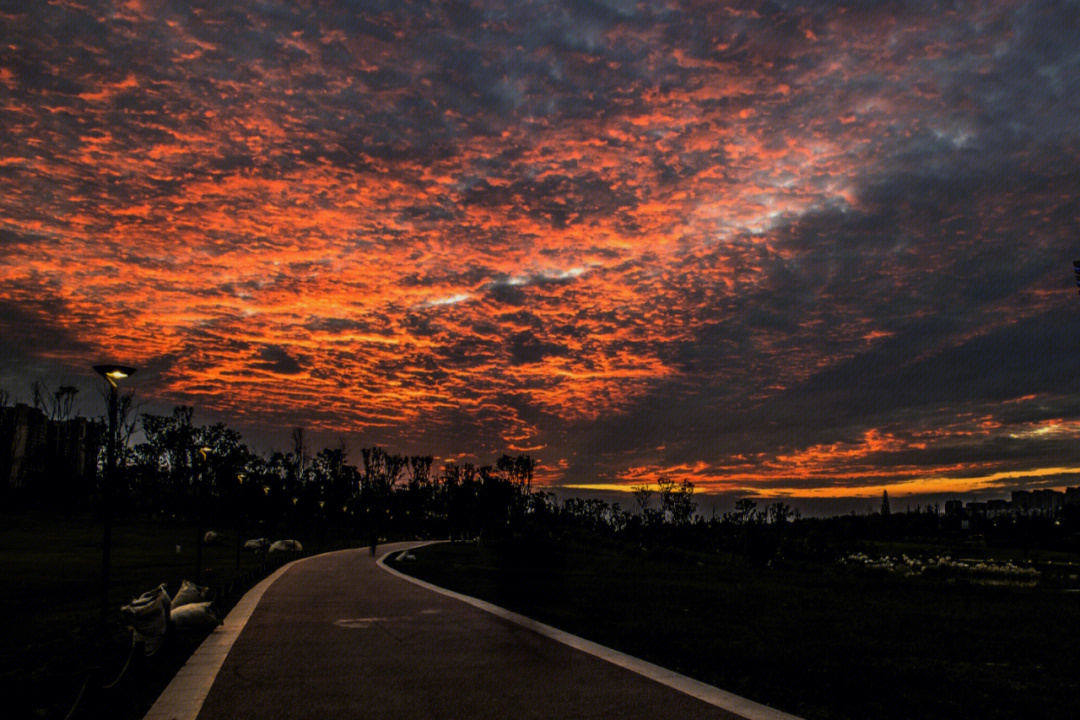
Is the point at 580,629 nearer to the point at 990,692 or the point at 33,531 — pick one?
the point at 990,692

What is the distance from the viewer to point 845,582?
39750 mm

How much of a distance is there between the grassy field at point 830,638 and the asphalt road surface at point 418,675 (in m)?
1.47

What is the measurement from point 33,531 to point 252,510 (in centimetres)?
2568

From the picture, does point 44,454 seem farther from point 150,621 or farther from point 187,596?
point 150,621

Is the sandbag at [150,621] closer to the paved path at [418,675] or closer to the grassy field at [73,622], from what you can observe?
the grassy field at [73,622]

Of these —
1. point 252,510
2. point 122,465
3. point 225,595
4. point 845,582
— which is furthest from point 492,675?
point 122,465

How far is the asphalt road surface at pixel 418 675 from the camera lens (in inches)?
306

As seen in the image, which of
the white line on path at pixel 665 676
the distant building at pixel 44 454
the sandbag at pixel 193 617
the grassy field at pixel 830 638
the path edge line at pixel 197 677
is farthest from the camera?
the distant building at pixel 44 454

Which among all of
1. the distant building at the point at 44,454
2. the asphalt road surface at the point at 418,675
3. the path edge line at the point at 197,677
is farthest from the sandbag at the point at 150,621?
the distant building at the point at 44,454

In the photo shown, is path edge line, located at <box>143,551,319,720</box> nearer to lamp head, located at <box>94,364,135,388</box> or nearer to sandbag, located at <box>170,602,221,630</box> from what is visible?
sandbag, located at <box>170,602,221,630</box>

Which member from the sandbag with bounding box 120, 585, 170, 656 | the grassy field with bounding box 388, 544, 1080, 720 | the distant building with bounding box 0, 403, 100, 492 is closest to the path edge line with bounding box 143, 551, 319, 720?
the sandbag with bounding box 120, 585, 170, 656

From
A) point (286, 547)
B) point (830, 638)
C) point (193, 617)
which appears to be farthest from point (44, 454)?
point (830, 638)

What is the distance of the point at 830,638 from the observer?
15.3 m

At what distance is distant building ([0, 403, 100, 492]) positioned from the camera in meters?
84.4
